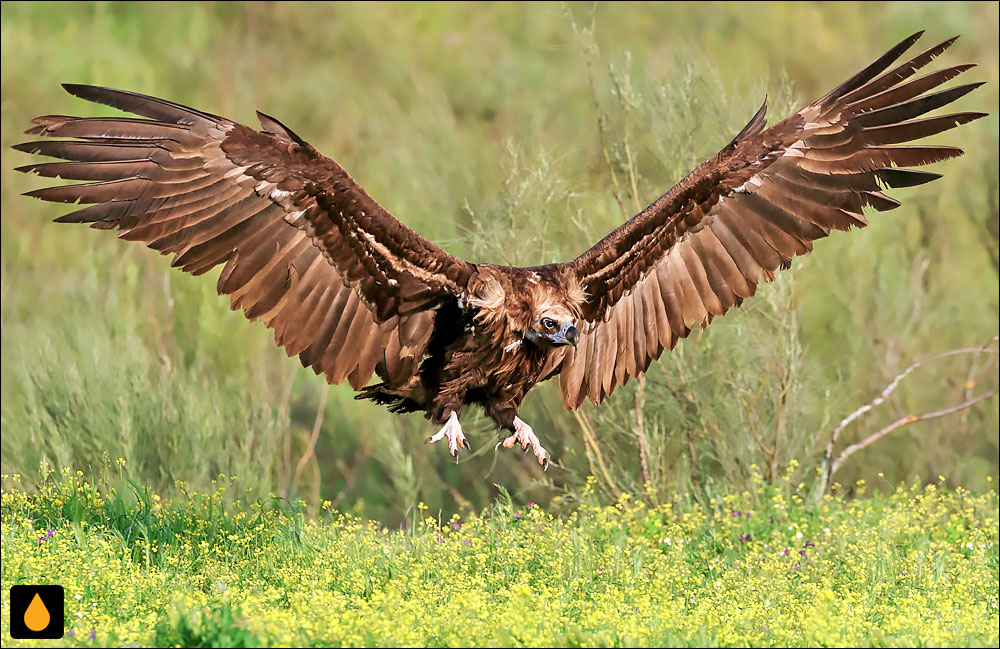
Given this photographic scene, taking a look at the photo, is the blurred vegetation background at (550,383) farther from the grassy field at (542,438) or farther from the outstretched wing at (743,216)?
the outstretched wing at (743,216)

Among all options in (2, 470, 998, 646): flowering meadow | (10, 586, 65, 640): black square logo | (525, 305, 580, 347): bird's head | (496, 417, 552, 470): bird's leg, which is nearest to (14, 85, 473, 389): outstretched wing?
(525, 305, 580, 347): bird's head

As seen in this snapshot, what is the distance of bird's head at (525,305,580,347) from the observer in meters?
7.18

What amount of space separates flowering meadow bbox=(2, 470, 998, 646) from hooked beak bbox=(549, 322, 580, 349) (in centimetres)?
123

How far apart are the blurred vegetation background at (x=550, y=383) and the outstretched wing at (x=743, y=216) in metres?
1.78

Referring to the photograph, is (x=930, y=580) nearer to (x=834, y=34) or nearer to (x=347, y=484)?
(x=347, y=484)

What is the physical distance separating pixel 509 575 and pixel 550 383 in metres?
3.91

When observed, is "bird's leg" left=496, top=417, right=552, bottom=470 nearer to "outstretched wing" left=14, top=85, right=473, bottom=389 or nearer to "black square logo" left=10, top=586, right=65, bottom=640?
"outstretched wing" left=14, top=85, right=473, bottom=389

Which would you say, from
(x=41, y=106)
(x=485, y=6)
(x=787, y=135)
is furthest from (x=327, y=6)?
(x=787, y=135)

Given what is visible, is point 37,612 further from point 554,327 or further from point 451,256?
point 554,327

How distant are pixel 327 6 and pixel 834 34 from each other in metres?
9.19

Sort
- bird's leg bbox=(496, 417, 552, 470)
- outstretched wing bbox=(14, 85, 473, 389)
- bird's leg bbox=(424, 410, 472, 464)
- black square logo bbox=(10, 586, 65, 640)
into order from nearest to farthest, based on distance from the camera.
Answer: black square logo bbox=(10, 586, 65, 640) < outstretched wing bbox=(14, 85, 473, 389) < bird's leg bbox=(424, 410, 472, 464) < bird's leg bbox=(496, 417, 552, 470)

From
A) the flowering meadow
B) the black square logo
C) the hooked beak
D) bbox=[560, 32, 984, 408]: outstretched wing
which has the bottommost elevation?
the flowering meadow

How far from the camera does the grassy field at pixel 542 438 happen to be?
6230mm

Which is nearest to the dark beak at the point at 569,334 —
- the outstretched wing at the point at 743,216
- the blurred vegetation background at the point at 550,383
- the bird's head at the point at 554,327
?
the bird's head at the point at 554,327
